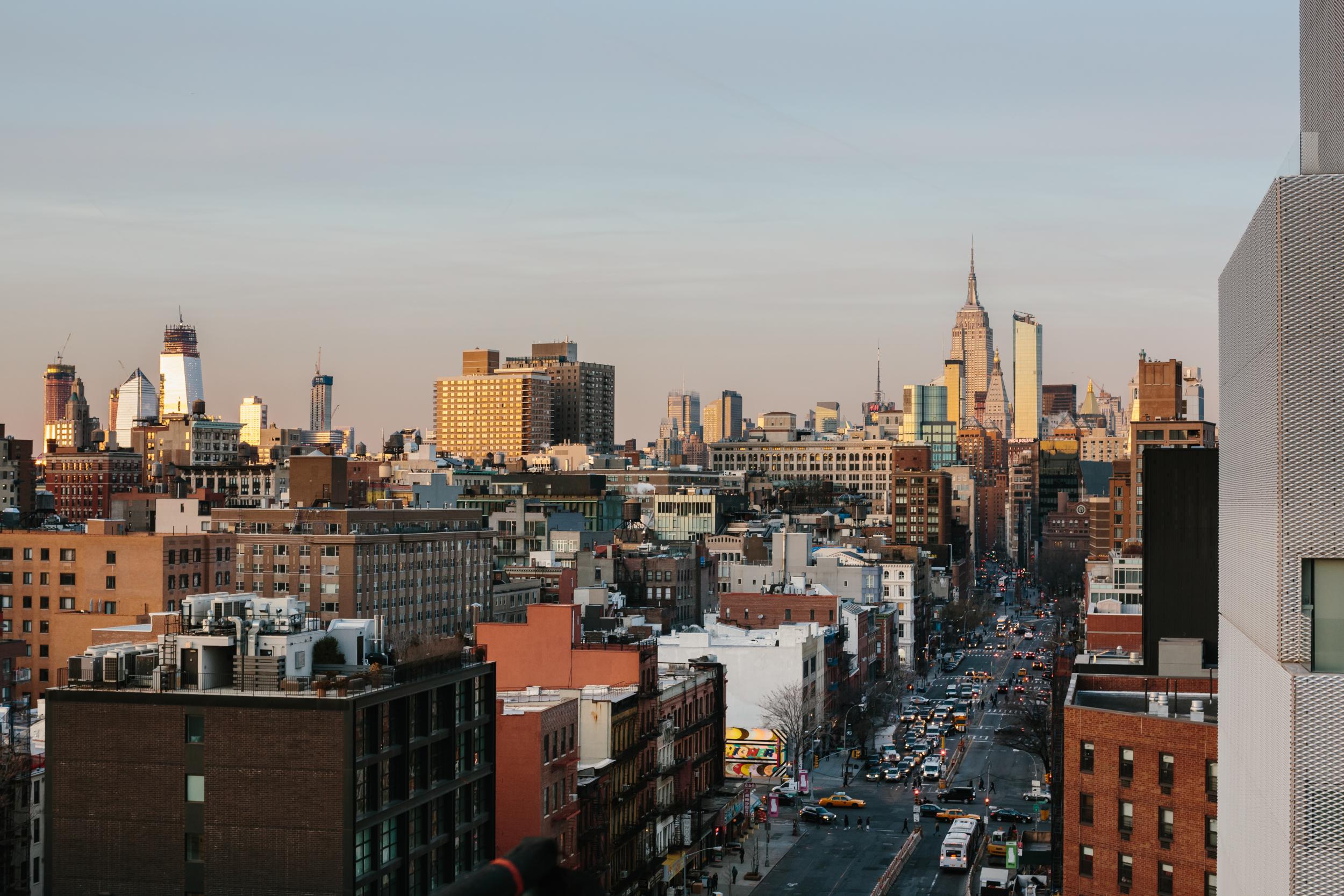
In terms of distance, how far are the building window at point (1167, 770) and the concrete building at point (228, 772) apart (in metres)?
29.8

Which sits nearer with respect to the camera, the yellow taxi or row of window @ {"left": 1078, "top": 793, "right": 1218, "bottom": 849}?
row of window @ {"left": 1078, "top": 793, "right": 1218, "bottom": 849}

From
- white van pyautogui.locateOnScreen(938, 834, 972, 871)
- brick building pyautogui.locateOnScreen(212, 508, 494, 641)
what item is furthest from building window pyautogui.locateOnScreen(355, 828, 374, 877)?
brick building pyautogui.locateOnScreen(212, 508, 494, 641)

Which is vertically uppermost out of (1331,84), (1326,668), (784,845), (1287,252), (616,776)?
(1331,84)

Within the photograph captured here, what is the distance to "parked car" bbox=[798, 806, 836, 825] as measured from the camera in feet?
413

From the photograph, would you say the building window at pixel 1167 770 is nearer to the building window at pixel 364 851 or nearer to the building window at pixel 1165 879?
the building window at pixel 1165 879

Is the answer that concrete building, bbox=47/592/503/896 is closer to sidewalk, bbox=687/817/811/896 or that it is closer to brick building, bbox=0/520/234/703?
sidewalk, bbox=687/817/811/896

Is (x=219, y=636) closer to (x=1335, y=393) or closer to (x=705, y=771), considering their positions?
(x=1335, y=393)

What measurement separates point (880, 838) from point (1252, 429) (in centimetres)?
8683

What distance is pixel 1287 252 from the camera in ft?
102

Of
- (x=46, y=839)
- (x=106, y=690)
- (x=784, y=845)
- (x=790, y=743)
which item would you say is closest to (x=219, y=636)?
(x=106, y=690)

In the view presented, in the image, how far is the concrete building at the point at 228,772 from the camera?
6297cm

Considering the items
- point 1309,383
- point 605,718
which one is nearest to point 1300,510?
point 1309,383

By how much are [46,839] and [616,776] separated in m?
38.2

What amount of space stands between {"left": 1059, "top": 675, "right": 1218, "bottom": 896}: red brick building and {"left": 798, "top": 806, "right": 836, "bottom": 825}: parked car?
4887 cm
